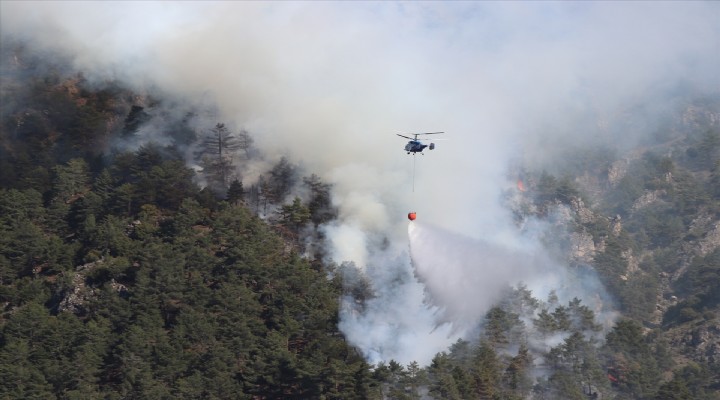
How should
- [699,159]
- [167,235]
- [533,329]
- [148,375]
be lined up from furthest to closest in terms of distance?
[699,159]
[167,235]
[533,329]
[148,375]

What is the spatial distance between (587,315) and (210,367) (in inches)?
1351

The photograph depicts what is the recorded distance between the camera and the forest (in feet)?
278

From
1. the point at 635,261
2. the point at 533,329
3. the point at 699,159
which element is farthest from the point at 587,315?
the point at 699,159

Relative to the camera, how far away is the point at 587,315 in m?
99.8

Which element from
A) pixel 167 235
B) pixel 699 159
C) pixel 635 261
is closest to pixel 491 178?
pixel 635 261

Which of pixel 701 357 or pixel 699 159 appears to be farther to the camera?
pixel 699 159

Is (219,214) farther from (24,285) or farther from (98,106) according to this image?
(98,106)

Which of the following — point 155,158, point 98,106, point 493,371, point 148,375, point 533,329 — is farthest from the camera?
point 98,106

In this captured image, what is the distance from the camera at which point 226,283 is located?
95938mm

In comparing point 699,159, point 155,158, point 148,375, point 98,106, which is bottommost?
point 148,375

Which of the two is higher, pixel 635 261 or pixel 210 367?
pixel 635 261

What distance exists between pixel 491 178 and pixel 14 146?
172 feet

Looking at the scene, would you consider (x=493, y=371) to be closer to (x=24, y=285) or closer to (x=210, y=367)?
(x=210, y=367)

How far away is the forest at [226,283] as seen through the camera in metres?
84.9
